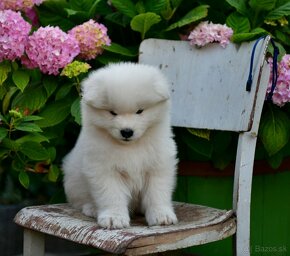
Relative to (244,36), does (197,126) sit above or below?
below

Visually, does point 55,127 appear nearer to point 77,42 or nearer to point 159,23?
point 77,42

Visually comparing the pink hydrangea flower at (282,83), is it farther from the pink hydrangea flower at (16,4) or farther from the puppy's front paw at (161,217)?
the pink hydrangea flower at (16,4)

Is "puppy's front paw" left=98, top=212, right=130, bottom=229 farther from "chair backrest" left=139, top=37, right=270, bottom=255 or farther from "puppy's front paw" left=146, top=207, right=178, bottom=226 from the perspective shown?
"chair backrest" left=139, top=37, right=270, bottom=255

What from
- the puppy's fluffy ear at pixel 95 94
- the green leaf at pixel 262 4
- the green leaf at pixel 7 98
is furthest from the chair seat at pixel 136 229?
the green leaf at pixel 262 4

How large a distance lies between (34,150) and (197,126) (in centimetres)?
63

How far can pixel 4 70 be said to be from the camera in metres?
2.84

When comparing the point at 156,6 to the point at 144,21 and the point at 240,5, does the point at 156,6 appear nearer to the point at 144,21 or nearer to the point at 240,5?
the point at 144,21

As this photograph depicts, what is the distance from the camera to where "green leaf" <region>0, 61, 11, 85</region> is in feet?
9.30

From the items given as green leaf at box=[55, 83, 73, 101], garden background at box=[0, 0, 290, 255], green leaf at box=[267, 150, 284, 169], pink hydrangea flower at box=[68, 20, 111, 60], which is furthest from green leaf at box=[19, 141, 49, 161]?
green leaf at box=[267, 150, 284, 169]

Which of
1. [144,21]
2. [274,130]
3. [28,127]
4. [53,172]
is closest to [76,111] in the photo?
[28,127]

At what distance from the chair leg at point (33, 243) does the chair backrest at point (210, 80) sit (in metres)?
0.69

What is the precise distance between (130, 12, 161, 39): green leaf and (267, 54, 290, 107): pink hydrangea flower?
19.3 inches

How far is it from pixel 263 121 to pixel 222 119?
0.29m

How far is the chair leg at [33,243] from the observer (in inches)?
99.1
